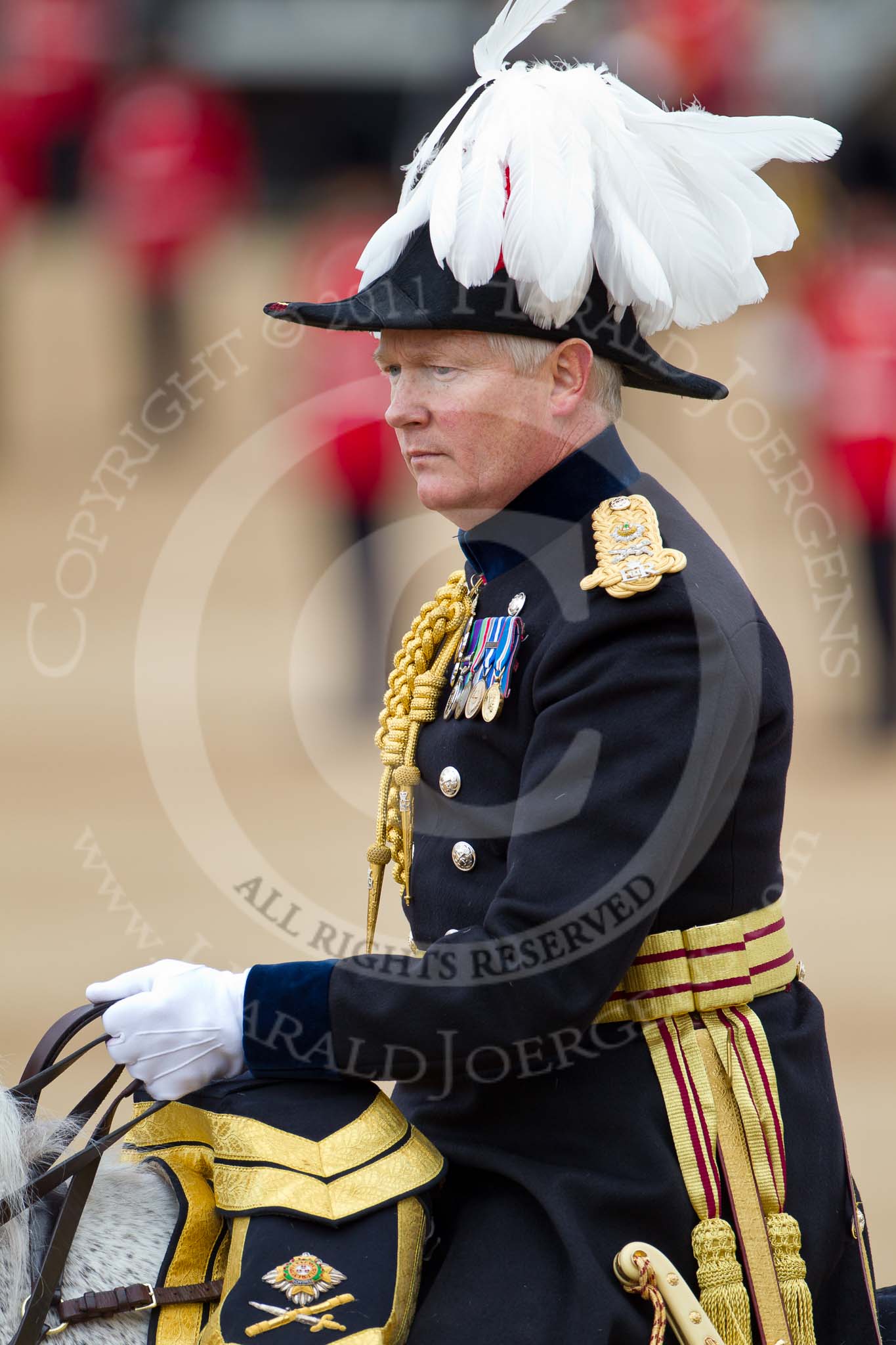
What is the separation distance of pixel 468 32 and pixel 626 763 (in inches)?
357

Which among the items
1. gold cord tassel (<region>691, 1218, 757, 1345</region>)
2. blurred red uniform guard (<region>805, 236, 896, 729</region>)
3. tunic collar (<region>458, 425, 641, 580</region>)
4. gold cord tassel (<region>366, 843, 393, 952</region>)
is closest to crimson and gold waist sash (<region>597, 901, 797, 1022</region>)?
gold cord tassel (<region>691, 1218, 757, 1345</region>)

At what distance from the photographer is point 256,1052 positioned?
4.91 ft

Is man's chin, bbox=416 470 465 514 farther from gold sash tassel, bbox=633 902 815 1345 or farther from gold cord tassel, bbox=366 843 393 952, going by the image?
gold sash tassel, bbox=633 902 815 1345

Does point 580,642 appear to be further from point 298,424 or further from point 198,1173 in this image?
point 298,424

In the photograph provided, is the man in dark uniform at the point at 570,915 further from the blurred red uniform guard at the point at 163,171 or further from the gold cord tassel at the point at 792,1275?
the blurred red uniform guard at the point at 163,171

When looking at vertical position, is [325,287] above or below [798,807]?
above

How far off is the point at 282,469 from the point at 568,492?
7.08 meters

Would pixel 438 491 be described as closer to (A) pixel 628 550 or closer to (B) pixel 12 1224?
(A) pixel 628 550

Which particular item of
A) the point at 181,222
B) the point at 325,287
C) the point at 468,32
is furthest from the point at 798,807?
the point at 468,32

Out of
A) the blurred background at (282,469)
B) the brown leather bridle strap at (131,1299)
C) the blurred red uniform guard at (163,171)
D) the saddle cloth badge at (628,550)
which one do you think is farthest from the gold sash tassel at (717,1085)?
the blurred red uniform guard at (163,171)

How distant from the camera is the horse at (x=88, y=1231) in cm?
143

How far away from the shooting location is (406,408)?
Result: 1.63 metres

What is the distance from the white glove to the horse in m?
0.11

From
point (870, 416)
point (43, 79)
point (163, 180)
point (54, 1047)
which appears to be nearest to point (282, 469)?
point (163, 180)
